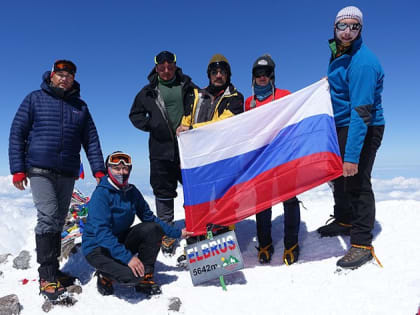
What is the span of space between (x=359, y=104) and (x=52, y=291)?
493 centimetres

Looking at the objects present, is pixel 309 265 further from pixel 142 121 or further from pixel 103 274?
pixel 142 121

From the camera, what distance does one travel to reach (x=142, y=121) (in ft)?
16.6

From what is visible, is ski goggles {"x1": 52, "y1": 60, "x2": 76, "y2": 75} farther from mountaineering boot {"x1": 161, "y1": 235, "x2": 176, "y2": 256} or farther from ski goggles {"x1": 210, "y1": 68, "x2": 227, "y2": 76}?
mountaineering boot {"x1": 161, "y1": 235, "x2": 176, "y2": 256}

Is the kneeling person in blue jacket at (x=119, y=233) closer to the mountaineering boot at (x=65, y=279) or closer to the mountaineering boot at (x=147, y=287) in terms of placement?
the mountaineering boot at (x=147, y=287)

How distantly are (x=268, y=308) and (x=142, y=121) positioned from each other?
3.76 metres

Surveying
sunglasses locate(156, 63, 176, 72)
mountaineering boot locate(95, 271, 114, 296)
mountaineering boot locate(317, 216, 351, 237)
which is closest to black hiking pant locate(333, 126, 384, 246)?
mountaineering boot locate(317, 216, 351, 237)

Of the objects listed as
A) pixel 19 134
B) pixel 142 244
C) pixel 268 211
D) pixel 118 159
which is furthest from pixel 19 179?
pixel 268 211

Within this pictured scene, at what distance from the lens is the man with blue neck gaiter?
4.41m

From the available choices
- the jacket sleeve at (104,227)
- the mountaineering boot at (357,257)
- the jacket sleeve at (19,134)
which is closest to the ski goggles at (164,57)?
the jacket sleeve at (19,134)

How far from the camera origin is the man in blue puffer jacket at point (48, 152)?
3.78m

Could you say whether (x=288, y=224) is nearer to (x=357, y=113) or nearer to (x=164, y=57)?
(x=357, y=113)

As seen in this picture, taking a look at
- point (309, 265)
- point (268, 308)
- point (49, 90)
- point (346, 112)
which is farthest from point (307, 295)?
point (49, 90)

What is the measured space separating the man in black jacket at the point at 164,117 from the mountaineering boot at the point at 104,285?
4.76 feet

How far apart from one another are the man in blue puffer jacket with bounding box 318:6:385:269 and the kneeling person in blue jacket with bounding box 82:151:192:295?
108 inches
